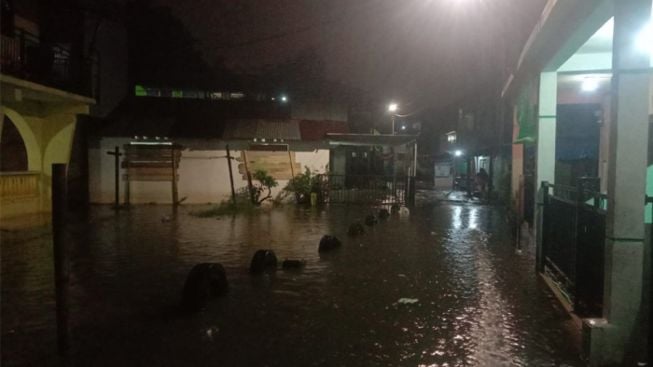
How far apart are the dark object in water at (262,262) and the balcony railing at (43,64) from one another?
306 inches

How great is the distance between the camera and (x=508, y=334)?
5.82 m

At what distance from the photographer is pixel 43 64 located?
13484 millimetres

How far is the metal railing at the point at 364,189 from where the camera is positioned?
2133 cm

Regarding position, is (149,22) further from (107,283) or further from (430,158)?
(430,158)

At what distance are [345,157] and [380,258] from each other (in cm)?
1403

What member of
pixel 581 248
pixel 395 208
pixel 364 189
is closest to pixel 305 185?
pixel 364 189

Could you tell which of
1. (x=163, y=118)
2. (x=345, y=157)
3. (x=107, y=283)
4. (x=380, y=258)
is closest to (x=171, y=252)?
(x=107, y=283)

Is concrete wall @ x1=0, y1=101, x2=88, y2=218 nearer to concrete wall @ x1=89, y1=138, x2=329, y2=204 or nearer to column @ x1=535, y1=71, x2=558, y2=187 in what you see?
concrete wall @ x1=89, y1=138, x2=329, y2=204

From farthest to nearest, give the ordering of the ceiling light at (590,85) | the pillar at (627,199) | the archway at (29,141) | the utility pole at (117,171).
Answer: the utility pole at (117,171), the archway at (29,141), the ceiling light at (590,85), the pillar at (627,199)

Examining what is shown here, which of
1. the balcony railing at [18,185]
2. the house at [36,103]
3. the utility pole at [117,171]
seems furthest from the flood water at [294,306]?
the utility pole at [117,171]

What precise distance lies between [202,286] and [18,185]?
33.7 ft

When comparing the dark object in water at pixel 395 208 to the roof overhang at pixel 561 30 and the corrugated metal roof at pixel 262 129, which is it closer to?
the corrugated metal roof at pixel 262 129

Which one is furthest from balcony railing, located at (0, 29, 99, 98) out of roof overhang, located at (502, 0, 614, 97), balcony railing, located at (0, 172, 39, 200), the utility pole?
roof overhang, located at (502, 0, 614, 97)

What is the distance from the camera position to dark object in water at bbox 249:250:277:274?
8.70 meters
